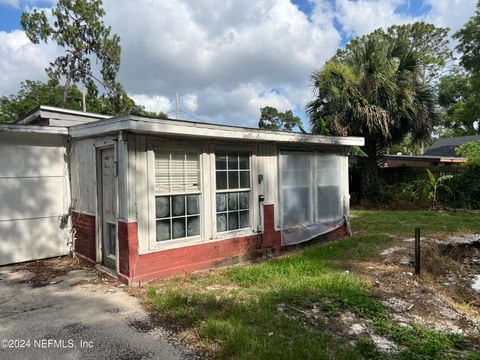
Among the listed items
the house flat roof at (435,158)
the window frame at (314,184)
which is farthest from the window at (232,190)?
the house flat roof at (435,158)

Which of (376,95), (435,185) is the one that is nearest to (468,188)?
Result: (435,185)

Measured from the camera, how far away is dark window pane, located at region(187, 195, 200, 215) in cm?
593

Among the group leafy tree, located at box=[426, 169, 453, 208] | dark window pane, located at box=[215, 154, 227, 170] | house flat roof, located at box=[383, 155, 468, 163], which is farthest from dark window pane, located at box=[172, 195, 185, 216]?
house flat roof, located at box=[383, 155, 468, 163]

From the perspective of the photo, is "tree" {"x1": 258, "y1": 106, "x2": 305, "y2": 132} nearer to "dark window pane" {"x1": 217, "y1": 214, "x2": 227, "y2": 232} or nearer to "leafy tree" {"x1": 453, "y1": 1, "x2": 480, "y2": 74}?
"leafy tree" {"x1": 453, "y1": 1, "x2": 480, "y2": 74}

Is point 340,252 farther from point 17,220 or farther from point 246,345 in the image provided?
point 17,220

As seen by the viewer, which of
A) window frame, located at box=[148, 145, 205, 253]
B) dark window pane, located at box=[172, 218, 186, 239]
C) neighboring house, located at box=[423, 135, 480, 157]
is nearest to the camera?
window frame, located at box=[148, 145, 205, 253]

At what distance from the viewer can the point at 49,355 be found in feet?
10.9

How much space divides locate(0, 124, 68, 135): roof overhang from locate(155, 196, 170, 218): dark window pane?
244cm

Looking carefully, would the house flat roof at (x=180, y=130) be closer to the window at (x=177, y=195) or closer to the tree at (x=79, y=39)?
the window at (x=177, y=195)

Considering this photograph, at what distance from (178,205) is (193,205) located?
28 cm

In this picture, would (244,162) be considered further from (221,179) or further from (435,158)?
(435,158)

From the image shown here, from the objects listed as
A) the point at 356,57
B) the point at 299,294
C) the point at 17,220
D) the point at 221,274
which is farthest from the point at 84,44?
the point at 299,294

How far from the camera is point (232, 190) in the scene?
6.57m

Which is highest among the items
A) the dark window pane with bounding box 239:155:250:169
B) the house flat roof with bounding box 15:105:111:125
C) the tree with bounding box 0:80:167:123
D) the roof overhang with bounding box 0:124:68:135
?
the tree with bounding box 0:80:167:123
